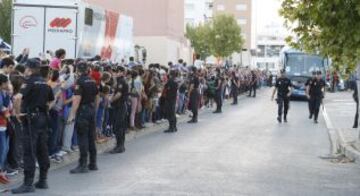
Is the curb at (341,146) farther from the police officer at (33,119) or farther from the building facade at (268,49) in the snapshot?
the building facade at (268,49)

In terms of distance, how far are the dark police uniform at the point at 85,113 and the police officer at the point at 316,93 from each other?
47.1ft

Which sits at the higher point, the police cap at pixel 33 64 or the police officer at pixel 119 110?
the police cap at pixel 33 64

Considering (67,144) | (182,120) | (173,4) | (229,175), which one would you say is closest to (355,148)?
(229,175)

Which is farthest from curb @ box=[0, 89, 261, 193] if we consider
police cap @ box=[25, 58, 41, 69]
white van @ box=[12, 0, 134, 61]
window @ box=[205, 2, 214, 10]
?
window @ box=[205, 2, 214, 10]

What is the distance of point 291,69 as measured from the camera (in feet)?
138

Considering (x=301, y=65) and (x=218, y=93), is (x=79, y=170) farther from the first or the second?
(x=301, y=65)

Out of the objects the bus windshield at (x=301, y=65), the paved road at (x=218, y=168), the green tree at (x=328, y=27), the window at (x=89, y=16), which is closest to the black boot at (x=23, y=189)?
the paved road at (x=218, y=168)

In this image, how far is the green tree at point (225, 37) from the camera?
8525 cm

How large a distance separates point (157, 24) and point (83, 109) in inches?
1419

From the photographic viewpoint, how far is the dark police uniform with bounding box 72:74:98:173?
1241 cm

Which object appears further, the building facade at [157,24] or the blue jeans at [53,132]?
the building facade at [157,24]

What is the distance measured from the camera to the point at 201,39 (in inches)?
3671

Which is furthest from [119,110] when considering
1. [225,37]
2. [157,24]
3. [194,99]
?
[225,37]

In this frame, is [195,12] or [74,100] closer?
[74,100]
